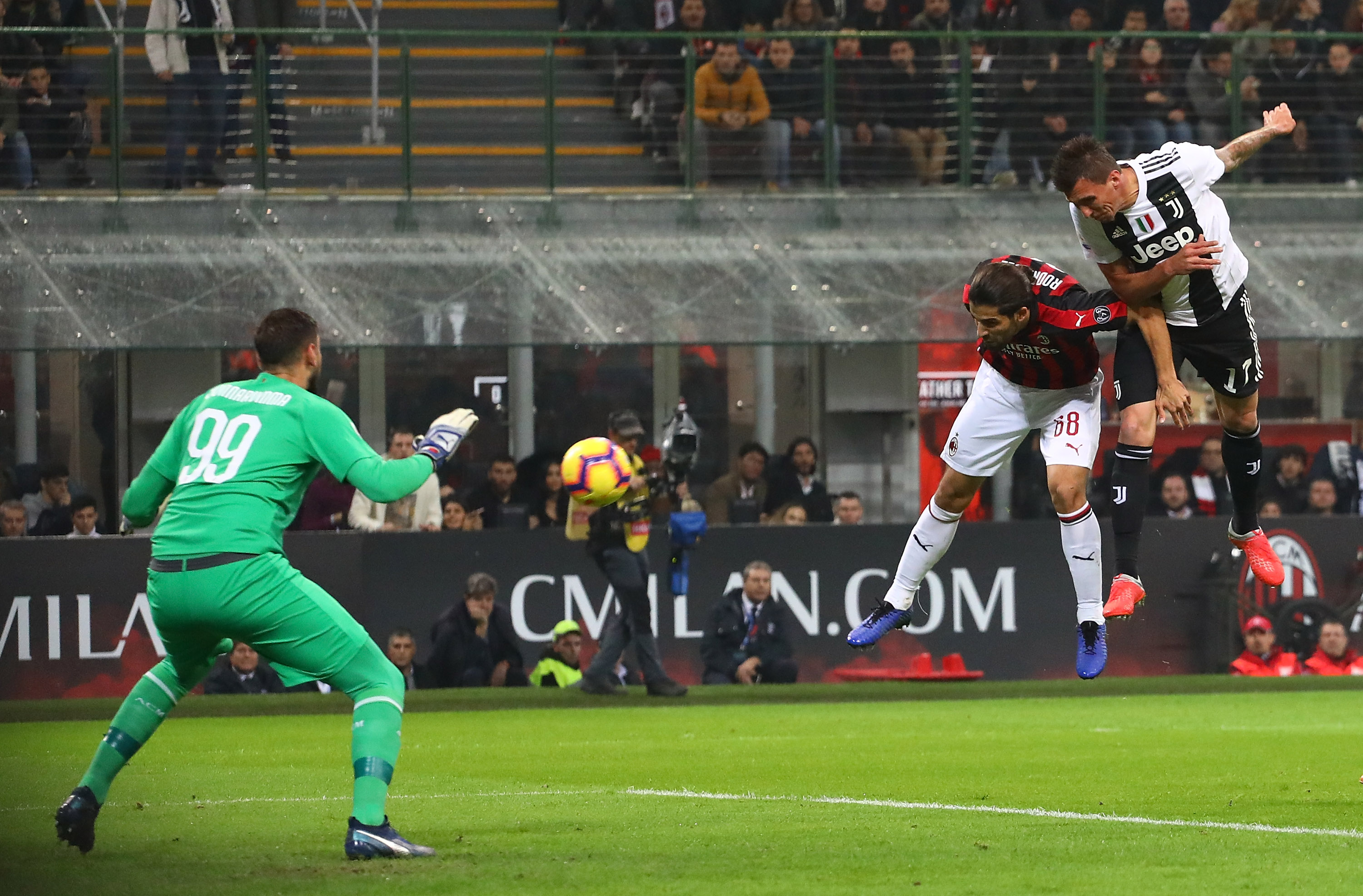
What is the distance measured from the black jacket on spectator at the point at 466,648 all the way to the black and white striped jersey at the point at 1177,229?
8.57 meters

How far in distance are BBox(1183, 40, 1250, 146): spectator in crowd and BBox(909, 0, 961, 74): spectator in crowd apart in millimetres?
2285

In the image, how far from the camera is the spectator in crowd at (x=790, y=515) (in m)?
17.6

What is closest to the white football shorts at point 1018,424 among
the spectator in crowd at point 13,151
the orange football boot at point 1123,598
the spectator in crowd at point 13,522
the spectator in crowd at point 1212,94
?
the orange football boot at point 1123,598

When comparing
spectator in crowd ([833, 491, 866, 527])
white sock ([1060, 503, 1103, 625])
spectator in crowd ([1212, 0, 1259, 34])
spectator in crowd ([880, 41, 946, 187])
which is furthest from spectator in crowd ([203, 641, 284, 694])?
spectator in crowd ([1212, 0, 1259, 34])

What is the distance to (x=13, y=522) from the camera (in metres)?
16.2

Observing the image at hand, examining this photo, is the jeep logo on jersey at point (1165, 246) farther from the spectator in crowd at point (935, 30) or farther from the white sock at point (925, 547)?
the spectator in crowd at point (935, 30)

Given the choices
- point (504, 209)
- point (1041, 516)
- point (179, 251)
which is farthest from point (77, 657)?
point (1041, 516)

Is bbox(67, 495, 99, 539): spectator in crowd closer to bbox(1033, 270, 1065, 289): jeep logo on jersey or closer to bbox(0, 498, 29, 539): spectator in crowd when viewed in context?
bbox(0, 498, 29, 539): spectator in crowd

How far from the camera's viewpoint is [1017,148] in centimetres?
1802

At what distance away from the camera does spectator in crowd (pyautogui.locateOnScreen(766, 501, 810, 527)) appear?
17.6m

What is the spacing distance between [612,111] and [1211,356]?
946cm

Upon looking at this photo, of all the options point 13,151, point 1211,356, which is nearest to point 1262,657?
point 1211,356

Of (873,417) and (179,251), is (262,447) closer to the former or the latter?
(179,251)

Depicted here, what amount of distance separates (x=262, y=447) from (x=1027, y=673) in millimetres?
11575
